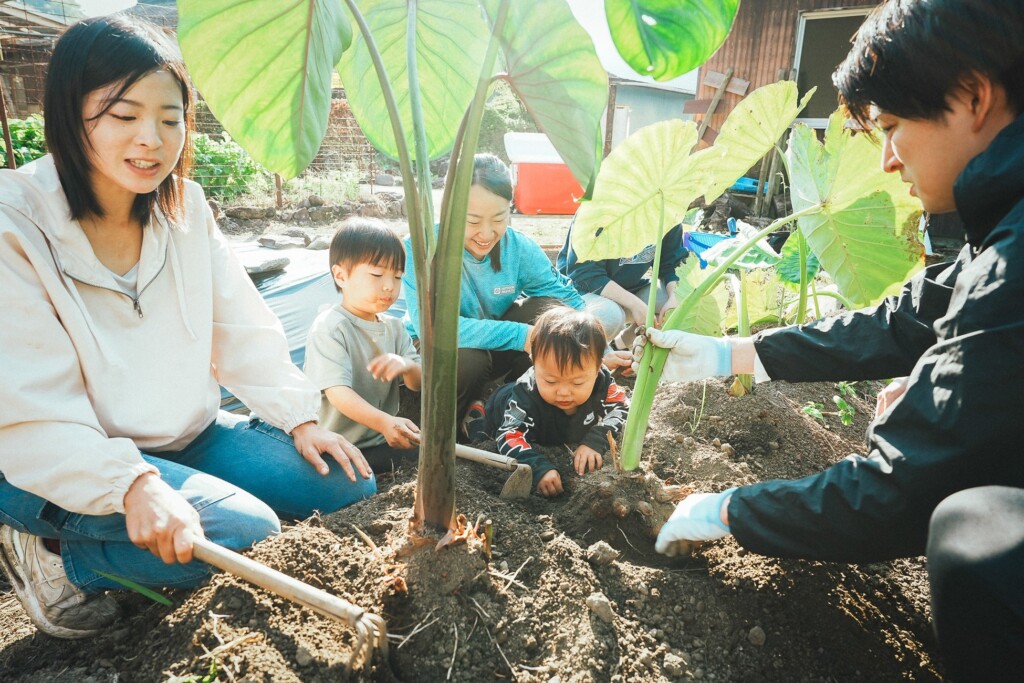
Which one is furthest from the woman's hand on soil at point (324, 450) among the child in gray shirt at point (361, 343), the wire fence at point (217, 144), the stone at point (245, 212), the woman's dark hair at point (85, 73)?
the wire fence at point (217, 144)

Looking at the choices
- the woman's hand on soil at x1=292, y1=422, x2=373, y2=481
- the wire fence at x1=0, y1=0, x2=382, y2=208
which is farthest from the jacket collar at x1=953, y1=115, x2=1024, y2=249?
the wire fence at x1=0, y1=0, x2=382, y2=208

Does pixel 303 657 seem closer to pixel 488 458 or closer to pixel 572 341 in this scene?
pixel 488 458

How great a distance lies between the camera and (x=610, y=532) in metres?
1.32

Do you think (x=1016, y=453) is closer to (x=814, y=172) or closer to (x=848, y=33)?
(x=814, y=172)

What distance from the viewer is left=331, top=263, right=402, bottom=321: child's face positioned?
1879 mm

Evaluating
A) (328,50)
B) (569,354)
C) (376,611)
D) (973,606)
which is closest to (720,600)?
(973,606)

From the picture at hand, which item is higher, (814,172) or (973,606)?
(814,172)

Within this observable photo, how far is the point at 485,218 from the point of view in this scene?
6.65 feet

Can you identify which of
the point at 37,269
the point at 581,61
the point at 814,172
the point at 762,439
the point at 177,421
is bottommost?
the point at 762,439

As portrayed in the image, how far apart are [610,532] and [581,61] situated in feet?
2.97

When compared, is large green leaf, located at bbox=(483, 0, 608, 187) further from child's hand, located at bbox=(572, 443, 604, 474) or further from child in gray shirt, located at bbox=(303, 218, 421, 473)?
child in gray shirt, located at bbox=(303, 218, 421, 473)

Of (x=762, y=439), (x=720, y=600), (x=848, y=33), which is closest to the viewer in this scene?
(x=720, y=600)

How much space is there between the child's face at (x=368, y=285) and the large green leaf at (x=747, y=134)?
0.92 meters

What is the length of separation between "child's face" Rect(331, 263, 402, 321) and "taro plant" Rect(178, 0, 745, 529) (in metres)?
0.77
